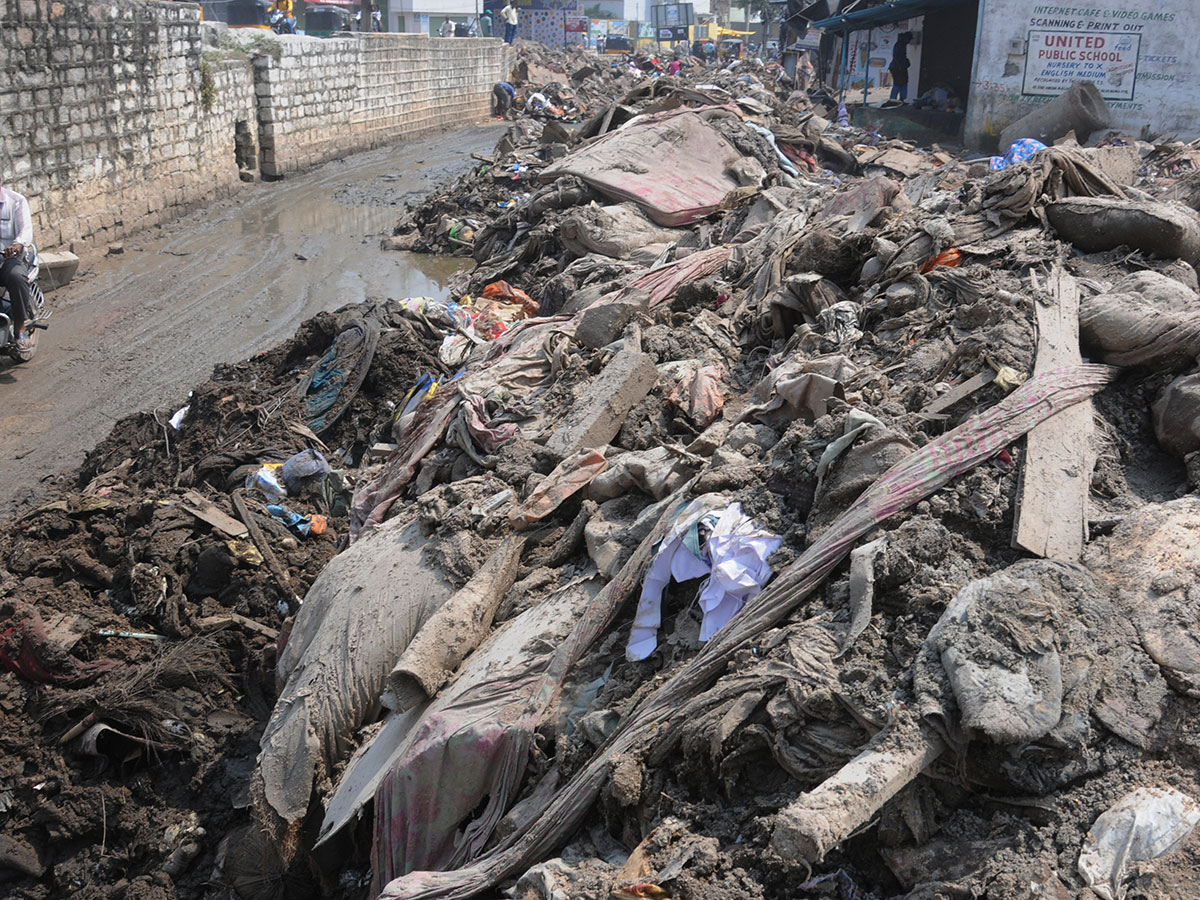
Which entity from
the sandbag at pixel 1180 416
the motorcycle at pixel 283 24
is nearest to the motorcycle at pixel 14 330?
the sandbag at pixel 1180 416

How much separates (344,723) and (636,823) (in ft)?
4.97

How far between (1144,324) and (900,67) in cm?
1653

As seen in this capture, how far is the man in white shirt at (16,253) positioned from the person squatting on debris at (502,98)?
1942 cm

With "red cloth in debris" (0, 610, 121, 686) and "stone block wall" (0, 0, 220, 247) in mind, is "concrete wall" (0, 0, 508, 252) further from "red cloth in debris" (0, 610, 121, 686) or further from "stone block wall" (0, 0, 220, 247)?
"red cloth in debris" (0, 610, 121, 686)

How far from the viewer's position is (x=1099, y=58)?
13906 mm

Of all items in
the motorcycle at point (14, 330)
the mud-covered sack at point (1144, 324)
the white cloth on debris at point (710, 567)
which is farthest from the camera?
the motorcycle at point (14, 330)

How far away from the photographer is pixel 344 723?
11.9 ft

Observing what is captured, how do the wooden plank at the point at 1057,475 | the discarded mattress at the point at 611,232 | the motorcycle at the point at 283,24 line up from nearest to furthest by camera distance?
the wooden plank at the point at 1057,475
the discarded mattress at the point at 611,232
the motorcycle at the point at 283,24

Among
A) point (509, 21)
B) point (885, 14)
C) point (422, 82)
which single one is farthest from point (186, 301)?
point (509, 21)

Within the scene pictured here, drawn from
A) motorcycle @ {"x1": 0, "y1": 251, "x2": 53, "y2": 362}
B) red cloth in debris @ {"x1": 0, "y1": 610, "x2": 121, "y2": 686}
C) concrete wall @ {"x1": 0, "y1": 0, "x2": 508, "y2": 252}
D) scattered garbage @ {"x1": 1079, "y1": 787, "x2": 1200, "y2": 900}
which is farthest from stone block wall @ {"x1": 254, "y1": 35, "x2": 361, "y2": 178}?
scattered garbage @ {"x1": 1079, "y1": 787, "x2": 1200, "y2": 900}

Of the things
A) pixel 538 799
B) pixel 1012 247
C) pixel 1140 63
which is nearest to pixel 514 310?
pixel 1012 247

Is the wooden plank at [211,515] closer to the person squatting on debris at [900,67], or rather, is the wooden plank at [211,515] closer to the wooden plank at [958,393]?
the wooden plank at [958,393]

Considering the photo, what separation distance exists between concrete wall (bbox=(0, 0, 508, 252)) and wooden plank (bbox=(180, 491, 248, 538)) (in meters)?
6.06

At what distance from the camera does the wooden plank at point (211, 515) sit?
16.6 ft
